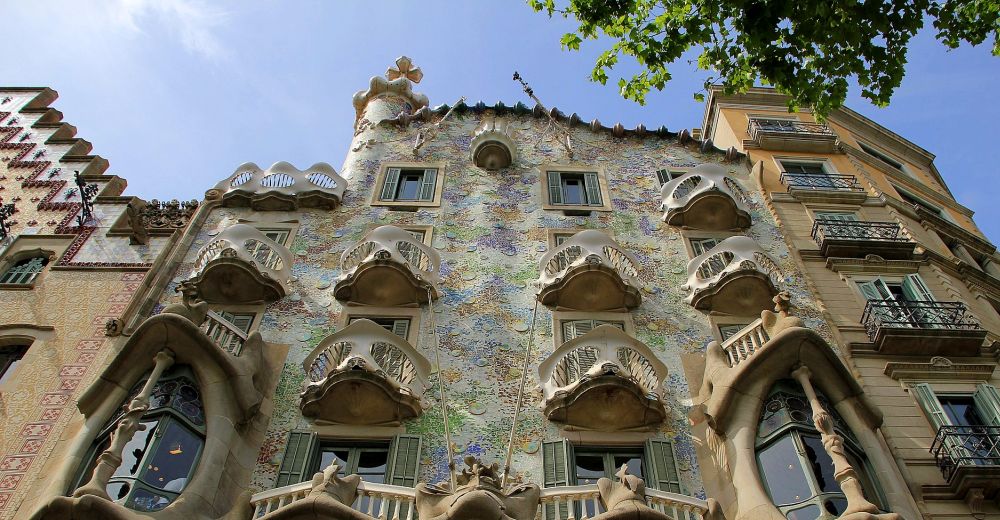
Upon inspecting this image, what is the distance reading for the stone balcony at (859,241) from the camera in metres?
17.6

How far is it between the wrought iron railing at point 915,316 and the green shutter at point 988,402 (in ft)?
4.39

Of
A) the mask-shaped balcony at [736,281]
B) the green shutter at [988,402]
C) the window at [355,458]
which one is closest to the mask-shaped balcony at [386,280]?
the window at [355,458]

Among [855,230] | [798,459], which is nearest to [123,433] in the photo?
[798,459]

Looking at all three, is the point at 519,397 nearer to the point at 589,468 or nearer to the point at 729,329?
the point at 589,468

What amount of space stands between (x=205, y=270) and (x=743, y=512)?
9.61 meters

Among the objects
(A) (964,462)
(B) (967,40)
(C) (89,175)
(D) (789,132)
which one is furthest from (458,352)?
(D) (789,132)

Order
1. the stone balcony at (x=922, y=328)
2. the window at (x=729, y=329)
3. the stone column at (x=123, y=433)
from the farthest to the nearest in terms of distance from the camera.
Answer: the window at (x=729, y=329) < the stone balcony at (x=922, y=328) < the stone column at (x=123, y=433)

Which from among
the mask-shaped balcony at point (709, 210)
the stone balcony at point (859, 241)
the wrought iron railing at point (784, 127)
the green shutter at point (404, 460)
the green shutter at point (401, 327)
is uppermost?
the wrought iron railing at point (784, 127)

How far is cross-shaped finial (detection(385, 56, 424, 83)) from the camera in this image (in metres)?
26.9

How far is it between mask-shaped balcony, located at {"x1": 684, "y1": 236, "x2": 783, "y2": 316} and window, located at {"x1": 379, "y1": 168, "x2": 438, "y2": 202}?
614 cm

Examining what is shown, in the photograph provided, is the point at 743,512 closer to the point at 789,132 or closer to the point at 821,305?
the point at 821,305

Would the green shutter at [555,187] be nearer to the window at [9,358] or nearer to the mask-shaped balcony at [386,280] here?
the mask-shaped balcony at [386,280]

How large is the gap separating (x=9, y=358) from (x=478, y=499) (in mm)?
9223

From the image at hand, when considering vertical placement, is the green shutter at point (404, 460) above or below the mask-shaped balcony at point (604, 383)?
below
